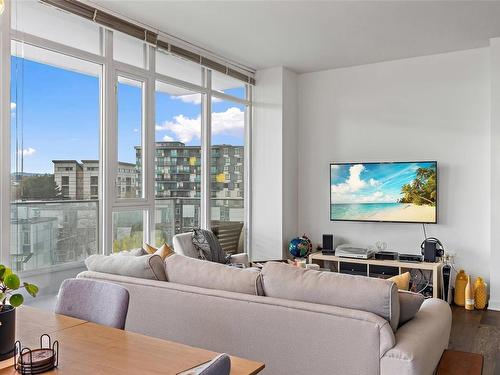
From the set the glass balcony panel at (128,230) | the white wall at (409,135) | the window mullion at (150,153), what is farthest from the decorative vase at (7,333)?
the white wall at (409,135)

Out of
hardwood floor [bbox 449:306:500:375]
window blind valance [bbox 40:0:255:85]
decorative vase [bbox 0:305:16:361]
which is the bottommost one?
hardwood floor [bbox 449:306:500:375]

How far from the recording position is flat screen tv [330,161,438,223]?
5137 millimetres

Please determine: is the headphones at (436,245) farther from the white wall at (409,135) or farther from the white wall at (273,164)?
the white wall at (273,164)

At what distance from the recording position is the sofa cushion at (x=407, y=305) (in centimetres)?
207

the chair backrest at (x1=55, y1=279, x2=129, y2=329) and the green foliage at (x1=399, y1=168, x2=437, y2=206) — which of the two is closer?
the chair backrest at (x1=55, y1=279, x2=129, y2=329)

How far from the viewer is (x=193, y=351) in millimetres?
1514

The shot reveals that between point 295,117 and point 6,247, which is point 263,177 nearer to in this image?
point 295,117

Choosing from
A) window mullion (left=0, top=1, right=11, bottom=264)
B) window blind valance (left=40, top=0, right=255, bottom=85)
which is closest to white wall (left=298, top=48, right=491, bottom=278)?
window blind valance (left=40, top=0, right=255, bottom=85)

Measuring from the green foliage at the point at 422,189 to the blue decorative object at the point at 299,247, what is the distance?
1.34 meters

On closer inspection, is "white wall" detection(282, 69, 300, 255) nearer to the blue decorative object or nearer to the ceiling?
the blue decorative object

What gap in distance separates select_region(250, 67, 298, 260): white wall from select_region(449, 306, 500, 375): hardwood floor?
A: 7.40ft

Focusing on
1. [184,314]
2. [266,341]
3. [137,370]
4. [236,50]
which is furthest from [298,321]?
[236,50]

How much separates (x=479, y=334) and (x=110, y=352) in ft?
11.4

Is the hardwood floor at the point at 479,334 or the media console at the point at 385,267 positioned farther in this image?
the media console at the point at 385,267
